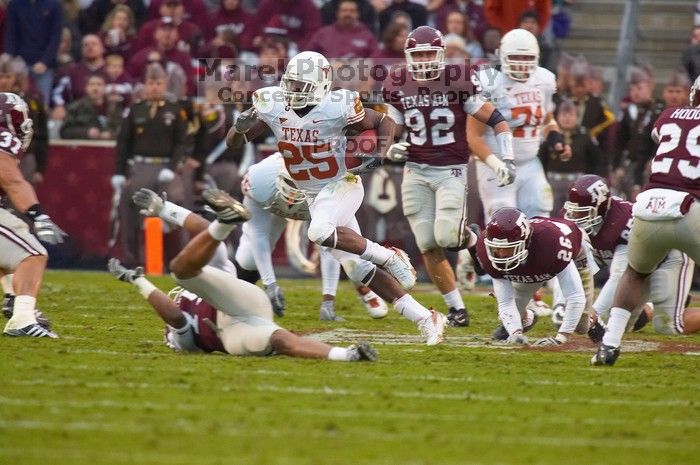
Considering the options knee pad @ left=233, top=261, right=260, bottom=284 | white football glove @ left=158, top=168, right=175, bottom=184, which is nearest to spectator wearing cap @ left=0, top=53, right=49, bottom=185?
white football glove @ left=158, top=168, right=175, bottom=184

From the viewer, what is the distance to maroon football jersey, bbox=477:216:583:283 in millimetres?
7336

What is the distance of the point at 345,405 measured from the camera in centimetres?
561

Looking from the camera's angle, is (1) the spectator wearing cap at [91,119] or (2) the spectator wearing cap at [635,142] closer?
(2) the spectator wearing cap at [635,142]

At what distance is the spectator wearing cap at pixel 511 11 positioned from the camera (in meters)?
13.3

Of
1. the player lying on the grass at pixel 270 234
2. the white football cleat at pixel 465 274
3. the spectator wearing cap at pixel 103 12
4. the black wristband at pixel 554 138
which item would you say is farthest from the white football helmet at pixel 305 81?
the spectator wearing cap at pixel 103 12

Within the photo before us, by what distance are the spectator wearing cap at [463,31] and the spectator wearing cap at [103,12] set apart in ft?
11.2

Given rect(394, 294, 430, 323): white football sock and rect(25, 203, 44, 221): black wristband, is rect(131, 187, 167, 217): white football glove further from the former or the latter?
rect(394, 294, 430, 323): white football sock

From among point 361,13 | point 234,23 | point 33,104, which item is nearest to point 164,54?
point 234,23

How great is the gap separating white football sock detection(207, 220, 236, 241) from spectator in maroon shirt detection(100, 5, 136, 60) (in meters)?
8.23

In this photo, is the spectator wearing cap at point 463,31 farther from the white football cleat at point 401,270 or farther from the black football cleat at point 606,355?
the black football cleat at point 606,355

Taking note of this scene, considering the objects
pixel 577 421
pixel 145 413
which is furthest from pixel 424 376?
pixel 145 413

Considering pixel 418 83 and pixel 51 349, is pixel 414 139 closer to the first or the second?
pixel 418 83

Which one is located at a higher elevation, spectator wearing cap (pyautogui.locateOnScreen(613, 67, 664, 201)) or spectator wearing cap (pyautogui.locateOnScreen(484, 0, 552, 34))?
spectator wearing cap (pyautogui.locateOnScreen(484, 0, 552, 34))

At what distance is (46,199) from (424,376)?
7574 mm
